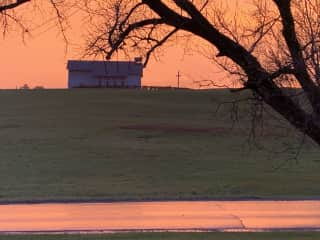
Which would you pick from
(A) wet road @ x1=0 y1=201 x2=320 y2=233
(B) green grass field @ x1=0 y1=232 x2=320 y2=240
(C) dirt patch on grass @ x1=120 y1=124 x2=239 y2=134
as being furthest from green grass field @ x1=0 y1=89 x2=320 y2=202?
(B) green grass field @ x1=0 y1=232 x2=320 y2=240

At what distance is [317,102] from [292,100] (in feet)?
1.59

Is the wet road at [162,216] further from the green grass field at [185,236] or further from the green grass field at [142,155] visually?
the green grass field at [142,155]

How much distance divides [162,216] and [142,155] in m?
17.2

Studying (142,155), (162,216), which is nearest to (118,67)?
(162,216)

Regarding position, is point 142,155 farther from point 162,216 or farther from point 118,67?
point 118,67

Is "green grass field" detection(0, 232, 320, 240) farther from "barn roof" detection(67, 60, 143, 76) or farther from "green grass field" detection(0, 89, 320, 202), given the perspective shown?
"barn roof" detection(67, 60, 143, 76)

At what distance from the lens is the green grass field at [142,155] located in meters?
22.2

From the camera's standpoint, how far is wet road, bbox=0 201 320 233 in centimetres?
1520

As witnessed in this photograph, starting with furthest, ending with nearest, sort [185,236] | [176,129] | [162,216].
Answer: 1. [176,129]
2. [162,216]
3. [185,236]

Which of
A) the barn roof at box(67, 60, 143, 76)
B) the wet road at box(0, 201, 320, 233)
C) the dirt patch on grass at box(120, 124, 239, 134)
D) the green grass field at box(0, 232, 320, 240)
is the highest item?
the barn roof at box(67, 60, 143, 76)

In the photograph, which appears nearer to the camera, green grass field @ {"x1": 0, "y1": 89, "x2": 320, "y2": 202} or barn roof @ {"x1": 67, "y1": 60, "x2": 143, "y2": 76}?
barn roof @ {"x1": 67, "y1": 60, "x2": 143, "y2": 76}

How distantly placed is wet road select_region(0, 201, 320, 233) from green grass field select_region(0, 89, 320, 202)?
1.51 m

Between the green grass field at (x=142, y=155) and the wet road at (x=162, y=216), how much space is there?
4.95 ft

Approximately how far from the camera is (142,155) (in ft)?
111
